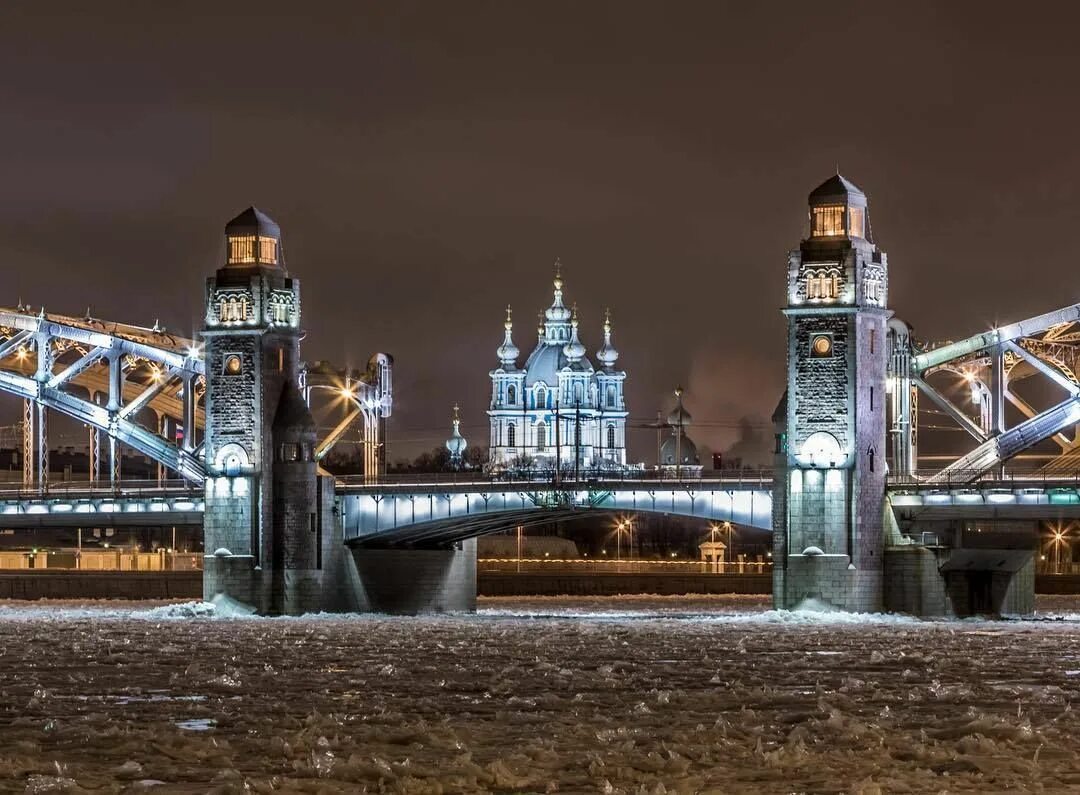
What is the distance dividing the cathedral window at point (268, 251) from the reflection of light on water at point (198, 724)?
177 feet

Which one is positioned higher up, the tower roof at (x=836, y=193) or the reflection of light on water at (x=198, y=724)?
the tower roof at (x=836, y=193)

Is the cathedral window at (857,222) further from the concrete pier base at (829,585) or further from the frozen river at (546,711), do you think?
the frozen river at (546,711)

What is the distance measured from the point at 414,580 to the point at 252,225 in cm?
1762

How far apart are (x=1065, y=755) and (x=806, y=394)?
166 ft

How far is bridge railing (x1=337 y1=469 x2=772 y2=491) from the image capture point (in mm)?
92875

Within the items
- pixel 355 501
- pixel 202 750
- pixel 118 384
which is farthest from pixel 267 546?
pixel 202 750

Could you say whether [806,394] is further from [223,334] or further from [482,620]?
[223,334]

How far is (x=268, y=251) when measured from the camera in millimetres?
98000

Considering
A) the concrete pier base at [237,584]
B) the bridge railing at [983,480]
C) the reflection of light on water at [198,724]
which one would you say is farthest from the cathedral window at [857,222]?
the reflection of light on water at [198,724]

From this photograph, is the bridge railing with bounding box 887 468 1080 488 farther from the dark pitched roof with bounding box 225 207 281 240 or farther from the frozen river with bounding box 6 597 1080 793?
the dark pitched roof with bounding box 225 207 281 240

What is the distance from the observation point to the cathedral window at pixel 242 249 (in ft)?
320

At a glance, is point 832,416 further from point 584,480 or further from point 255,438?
point 255,438

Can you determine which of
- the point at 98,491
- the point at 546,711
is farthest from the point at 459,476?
the point at 546,711

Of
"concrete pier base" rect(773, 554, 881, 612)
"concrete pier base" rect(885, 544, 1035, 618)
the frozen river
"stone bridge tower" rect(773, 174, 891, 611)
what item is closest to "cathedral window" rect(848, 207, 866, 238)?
"stone bridge tower" rect(773, 174, 891, 611)
